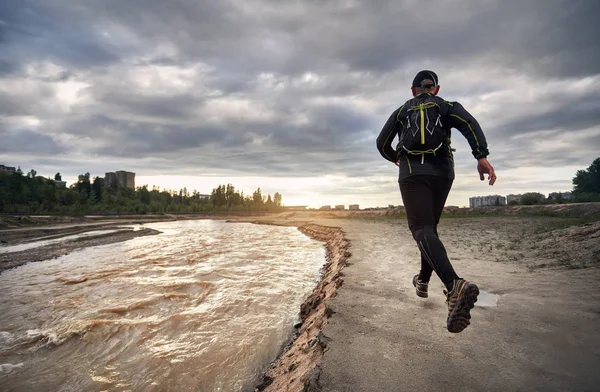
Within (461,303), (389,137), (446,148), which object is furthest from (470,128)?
(461,303)

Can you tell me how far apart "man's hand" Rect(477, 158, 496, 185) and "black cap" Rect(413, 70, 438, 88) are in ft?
3.50

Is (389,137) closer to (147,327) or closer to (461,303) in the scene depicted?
(461,303)

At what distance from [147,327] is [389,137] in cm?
470

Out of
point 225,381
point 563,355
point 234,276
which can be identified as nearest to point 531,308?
Result: point 563,355

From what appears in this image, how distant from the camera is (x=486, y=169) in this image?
2832 millimetres

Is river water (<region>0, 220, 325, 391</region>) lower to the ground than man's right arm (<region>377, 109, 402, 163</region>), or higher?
lower

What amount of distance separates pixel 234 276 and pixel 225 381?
16.8 ft

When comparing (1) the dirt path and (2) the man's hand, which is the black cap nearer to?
(2) the man's hand

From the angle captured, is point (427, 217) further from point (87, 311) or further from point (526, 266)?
point (87, 311)

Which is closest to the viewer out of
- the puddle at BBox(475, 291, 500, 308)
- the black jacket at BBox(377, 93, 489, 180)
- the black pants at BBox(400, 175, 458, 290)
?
the black pants at BBox(400, 175, 458, 290)

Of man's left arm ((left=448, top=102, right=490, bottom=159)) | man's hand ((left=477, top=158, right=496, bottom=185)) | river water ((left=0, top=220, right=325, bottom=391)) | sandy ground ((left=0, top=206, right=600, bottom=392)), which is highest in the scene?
man's left arm ((left=448, top=102, right=490, bottom=159))

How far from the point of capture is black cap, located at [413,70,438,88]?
3318 mm

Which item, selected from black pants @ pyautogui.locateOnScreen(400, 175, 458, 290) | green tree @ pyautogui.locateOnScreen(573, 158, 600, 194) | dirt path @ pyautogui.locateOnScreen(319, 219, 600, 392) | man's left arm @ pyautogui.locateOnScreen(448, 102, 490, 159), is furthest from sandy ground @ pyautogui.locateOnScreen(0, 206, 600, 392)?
green tree @ pyautogui.locateOnScreen(573, 158, 600, 194)

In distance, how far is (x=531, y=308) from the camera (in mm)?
3570
